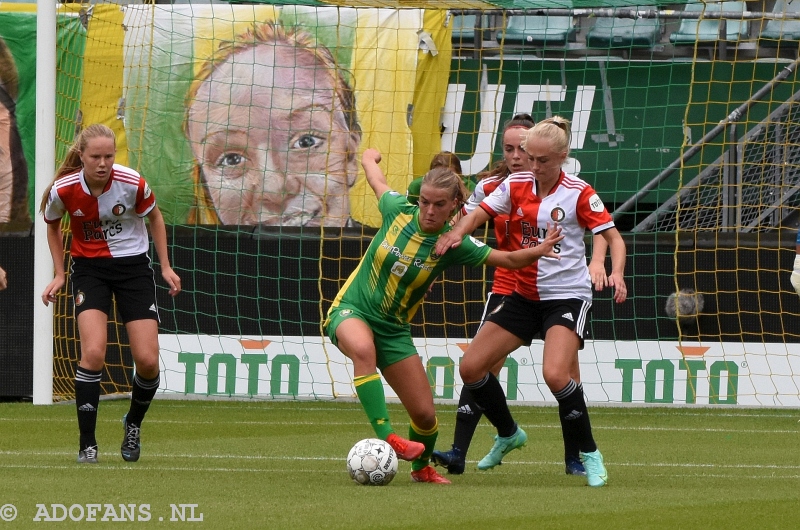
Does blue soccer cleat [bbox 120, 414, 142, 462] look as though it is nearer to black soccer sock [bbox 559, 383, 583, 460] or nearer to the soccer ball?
the soccer ball

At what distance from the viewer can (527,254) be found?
6246 mm

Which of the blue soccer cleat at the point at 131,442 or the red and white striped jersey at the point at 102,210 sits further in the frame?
the blue soccer cleat at the point at 131,442

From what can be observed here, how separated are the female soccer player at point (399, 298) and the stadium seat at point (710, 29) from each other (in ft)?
23.2

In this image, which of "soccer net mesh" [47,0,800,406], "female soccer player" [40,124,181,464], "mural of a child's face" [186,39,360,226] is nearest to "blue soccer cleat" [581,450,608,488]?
"female soccer player" [40,124,181,464]

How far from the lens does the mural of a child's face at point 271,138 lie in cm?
1305

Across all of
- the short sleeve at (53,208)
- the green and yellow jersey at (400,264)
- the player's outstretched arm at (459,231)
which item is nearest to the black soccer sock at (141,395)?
the short sleeve at (53,208)

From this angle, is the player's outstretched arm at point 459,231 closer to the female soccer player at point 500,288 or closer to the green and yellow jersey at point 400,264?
the green and yellow jersey at point 400,264

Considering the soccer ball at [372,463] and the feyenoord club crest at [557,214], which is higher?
the feyenoord club crest at [557,214]

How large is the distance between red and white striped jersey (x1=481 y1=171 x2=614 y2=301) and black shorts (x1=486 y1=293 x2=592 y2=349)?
0.04m

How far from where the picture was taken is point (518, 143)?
7.49 metres

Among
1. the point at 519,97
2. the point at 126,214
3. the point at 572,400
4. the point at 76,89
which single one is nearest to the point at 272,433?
the point at 126,214

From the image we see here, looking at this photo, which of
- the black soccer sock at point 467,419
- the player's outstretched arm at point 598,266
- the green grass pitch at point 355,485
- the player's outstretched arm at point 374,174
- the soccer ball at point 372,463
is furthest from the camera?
the black soccer sock at point 467,419

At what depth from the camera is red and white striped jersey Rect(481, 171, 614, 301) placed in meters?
6.61

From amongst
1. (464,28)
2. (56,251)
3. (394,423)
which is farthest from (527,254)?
(464,28)
